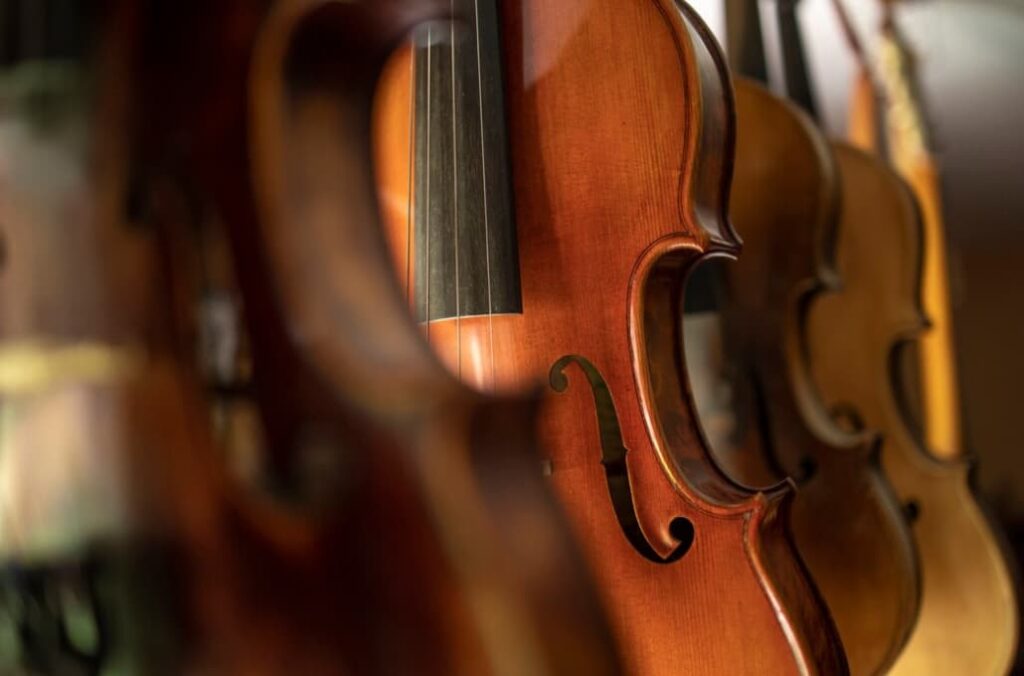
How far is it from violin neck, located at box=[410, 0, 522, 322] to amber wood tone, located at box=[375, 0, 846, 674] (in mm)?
19

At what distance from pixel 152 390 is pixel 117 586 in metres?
0.05

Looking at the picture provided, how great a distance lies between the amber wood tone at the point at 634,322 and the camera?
89 cm

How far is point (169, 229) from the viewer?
1.00 feet

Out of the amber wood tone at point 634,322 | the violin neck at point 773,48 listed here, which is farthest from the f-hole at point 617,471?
the violin neck at point 773,48

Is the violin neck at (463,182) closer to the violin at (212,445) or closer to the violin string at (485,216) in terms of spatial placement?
the violin string at (485,216)

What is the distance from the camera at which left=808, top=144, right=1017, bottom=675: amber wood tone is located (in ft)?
5.12

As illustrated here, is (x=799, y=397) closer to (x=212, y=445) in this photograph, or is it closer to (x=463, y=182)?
(x=463, y=182)

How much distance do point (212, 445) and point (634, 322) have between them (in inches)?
27.2

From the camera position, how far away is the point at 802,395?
144cm

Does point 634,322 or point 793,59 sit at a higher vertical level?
point 793,59

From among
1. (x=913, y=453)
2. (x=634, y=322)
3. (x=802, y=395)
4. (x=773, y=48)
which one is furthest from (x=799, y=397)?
(x=773, y=48)

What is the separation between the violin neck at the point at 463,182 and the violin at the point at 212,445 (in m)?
0.66

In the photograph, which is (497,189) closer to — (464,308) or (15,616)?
(464,308)

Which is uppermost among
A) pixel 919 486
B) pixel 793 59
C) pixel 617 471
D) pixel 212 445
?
pixel 793 59
